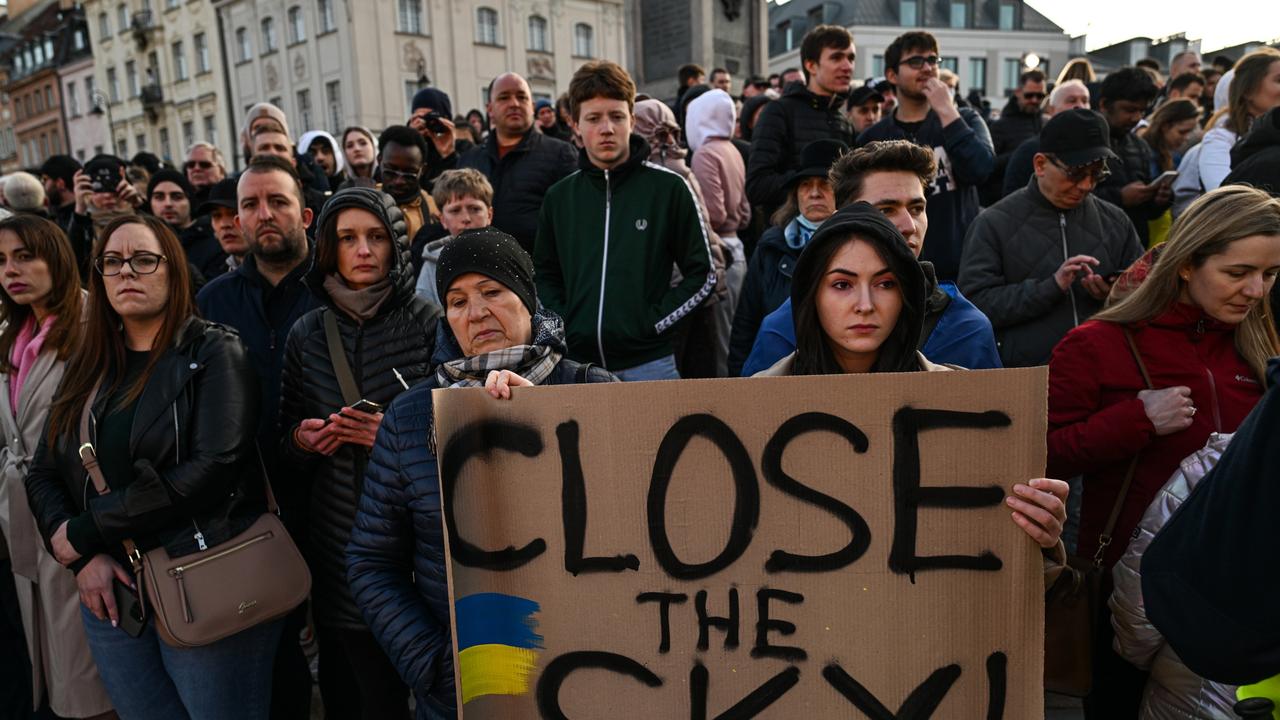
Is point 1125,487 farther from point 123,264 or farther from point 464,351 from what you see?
point 123,264

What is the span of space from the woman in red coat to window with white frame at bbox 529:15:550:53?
33324 mm

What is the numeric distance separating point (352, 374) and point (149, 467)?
599 mm

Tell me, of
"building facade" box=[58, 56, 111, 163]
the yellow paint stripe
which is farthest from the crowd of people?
"building facade" box=[58, 56, 111, 163]

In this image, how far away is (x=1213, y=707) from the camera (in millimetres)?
1694

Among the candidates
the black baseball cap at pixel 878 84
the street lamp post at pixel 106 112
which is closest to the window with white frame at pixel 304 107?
the street lamp post at pixel 106 112

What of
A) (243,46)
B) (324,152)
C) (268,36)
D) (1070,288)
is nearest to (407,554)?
(1070,288)

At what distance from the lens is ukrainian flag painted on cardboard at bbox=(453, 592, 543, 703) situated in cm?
155

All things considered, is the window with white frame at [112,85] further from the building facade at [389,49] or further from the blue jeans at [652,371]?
the blue jeans at [652,371]

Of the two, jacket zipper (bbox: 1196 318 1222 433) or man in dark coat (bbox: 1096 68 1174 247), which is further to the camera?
man in dark coat (bbox: 1096 68 1174 247)

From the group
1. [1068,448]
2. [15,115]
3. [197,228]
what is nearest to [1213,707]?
[1068,448]

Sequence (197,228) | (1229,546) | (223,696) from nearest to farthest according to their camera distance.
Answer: (1229,546) → (223,696) → (197,228)

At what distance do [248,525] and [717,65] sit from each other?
1041 cm

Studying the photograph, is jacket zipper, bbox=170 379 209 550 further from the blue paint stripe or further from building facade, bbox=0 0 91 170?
building facade, bbox=0 0 91 170

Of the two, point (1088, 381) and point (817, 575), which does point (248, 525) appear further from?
point (1088, 381)
